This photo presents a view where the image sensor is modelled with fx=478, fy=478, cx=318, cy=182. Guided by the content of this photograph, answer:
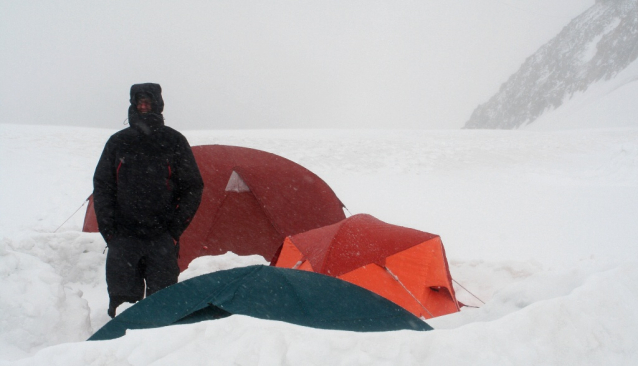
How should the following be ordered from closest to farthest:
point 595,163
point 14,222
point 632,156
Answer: point 14,222, point 632,156, point 595,163

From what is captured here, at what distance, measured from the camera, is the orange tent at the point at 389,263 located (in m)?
4.54

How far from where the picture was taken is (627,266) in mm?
1876

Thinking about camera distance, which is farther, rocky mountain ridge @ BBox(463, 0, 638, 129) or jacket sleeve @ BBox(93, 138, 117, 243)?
rocky mountain ridge @ BBox(463, 0, 638, 129)

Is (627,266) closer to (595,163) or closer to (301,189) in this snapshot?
(301,189)

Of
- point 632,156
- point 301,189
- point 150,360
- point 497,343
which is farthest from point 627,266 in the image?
point 632,156

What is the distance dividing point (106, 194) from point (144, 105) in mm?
644

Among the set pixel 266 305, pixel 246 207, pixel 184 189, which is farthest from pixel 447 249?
pixel 266 305

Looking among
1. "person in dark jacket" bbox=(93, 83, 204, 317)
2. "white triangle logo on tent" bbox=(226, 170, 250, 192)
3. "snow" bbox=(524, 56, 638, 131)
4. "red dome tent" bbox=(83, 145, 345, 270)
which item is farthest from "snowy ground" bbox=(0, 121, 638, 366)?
"snow" bbox=(524, 56, 638, 131)

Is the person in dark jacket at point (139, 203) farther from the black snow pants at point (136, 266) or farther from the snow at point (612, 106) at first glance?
the snow at point (612, 106)

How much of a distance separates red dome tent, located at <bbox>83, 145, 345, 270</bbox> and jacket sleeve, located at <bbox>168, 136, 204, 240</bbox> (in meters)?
2.43

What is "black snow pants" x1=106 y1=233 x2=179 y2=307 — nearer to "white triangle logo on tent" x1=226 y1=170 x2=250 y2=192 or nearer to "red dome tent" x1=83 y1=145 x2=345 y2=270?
"red dome tent" x1=83 y1=145 x2=345 y2=270

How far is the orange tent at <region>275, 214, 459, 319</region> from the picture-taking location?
4.54 m

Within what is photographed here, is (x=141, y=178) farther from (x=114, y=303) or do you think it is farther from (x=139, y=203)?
(x=114, y=303)

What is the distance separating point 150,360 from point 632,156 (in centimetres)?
1502
